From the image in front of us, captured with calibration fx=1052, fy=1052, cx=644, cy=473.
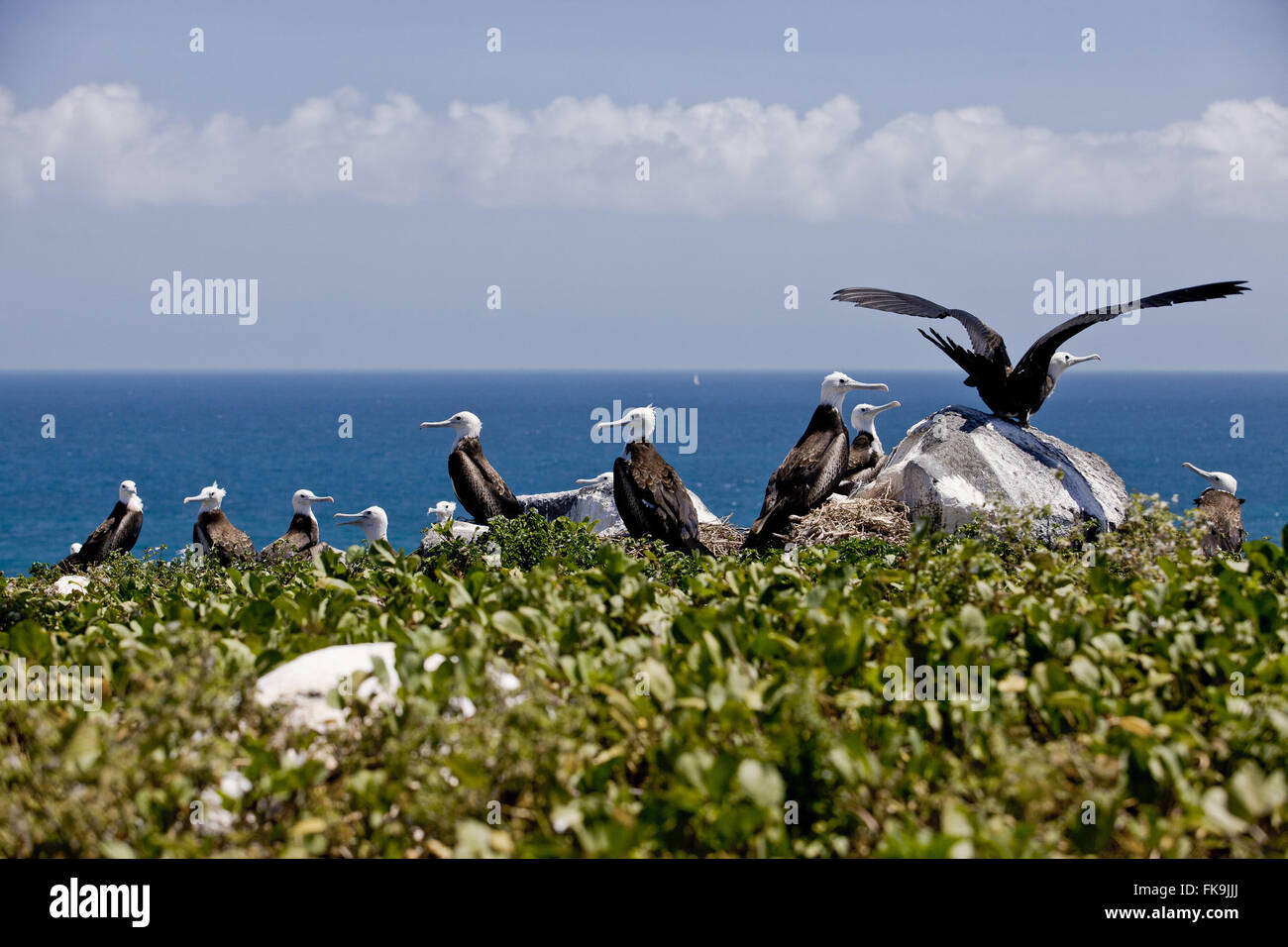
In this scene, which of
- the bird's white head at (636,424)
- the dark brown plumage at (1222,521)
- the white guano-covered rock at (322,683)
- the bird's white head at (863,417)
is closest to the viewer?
the white guano-covered rock at (322,683)

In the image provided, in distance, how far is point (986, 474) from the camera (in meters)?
8.50

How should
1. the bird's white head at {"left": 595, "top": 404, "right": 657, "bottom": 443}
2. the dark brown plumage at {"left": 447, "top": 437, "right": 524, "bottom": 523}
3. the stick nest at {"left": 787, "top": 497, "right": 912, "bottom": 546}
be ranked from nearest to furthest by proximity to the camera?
the stick nest at {"left": 787, "top": 497, "right": 912, "bottom": 546} → the bird's white head at {"left": 595, "top": 404, "right": 657, "bottom": 443} → the dark brown plumage at {"left": 447, "top": 437, "right": 524, "bottom": 523}

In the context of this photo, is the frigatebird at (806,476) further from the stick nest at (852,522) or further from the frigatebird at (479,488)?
the frigatebird at (479,488)

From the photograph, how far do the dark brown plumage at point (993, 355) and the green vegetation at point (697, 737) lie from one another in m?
5.55

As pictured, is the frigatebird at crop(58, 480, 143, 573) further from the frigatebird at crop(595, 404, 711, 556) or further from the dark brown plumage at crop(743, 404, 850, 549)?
the dark brown plumage at crop(743, 404, 850, 549)

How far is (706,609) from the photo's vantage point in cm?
327

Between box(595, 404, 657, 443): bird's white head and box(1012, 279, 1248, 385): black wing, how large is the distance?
124 inches

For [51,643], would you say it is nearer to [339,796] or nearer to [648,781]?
[339,796]

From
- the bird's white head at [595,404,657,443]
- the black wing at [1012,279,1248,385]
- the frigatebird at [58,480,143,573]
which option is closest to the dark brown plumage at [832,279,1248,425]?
the black wing at [1012,279,1248,385]

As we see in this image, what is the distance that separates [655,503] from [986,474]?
269 cm

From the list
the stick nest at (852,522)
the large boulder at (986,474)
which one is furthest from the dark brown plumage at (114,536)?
the large boulder at (986,474)

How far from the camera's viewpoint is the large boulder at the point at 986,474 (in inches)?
329

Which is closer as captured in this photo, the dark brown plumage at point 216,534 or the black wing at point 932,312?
the black wing at point 932,312

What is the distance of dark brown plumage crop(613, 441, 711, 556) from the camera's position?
8.29 meters
